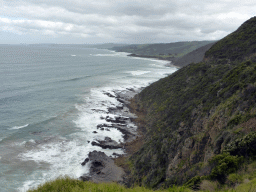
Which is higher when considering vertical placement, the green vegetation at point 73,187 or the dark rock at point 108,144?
the green vegetation at point 73,187

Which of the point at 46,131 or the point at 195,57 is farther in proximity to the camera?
the point at 195,57

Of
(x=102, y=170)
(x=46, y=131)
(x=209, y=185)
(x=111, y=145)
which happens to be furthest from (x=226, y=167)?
(x=46, y=131)

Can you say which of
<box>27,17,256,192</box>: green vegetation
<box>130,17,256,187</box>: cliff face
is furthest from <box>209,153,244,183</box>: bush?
<box>130,17,256,187</box>: cliff face

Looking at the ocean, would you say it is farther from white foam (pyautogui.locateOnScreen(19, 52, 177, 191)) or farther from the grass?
the grass

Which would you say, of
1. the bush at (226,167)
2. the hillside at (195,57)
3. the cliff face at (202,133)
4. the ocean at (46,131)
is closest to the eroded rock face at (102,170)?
the ocean at (46,131)

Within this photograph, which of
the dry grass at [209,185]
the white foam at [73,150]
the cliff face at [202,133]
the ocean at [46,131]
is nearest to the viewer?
the dry grass at [209,185]

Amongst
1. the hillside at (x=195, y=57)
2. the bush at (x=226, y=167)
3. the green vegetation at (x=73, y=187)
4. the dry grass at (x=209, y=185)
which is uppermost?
the hillside at (x=195, y=57)

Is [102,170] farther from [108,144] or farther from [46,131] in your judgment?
[46,131]

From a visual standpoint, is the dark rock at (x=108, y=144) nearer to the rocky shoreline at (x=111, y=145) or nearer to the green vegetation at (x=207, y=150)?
the rocky shoreline at (x=111, y=145)
